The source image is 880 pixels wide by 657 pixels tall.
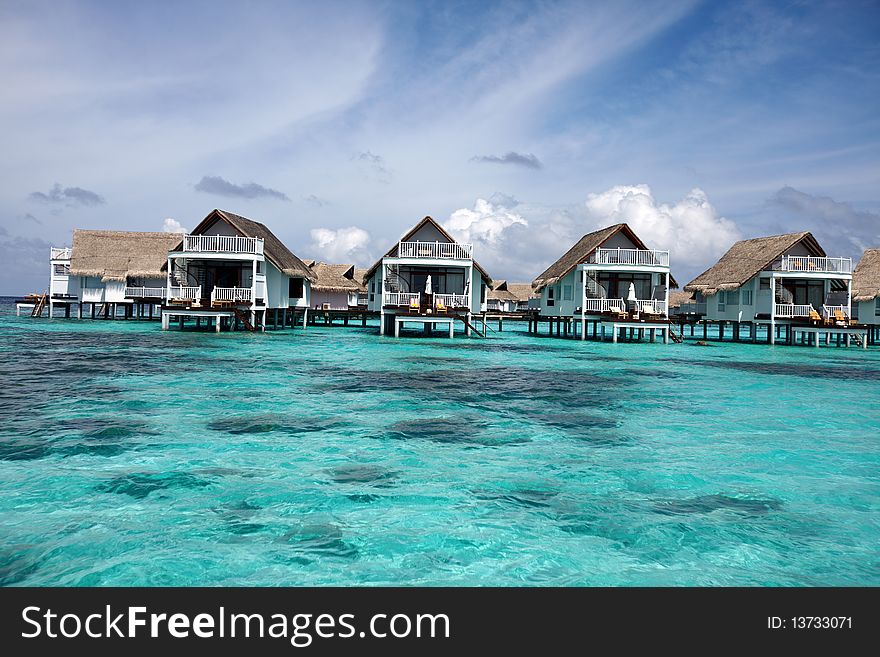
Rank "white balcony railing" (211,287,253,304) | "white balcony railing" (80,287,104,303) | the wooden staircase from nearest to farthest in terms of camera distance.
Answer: "white balcony railing" (211,287,253,304) < "white balcony railing" (80,287,104,303) < the wooden staircase

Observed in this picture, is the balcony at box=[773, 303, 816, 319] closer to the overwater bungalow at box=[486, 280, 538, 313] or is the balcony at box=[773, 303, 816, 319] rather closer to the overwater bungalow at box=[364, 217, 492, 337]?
the overwater bungalow at box=[364, 217, 492, 337]

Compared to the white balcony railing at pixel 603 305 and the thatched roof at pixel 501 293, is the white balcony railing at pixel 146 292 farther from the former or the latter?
the thatched roof at pixel 501 293

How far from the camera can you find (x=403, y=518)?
6.38m

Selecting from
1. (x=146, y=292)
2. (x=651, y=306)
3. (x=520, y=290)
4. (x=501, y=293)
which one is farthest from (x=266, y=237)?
(x=520, y=290)

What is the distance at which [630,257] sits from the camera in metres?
35.7

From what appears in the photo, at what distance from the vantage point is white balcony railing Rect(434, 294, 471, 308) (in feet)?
110

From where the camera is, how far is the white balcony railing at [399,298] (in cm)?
3375

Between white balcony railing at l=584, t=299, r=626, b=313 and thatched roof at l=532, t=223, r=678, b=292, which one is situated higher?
thatched roof at l=532, t=223, r=678, b=292

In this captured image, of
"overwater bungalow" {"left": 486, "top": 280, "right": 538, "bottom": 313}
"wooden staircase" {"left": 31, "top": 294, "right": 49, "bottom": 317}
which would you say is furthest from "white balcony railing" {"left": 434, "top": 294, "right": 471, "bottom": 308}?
"overwater bungalow" {"left": 486, "top": 280, "right": 538, "bottom": 313}

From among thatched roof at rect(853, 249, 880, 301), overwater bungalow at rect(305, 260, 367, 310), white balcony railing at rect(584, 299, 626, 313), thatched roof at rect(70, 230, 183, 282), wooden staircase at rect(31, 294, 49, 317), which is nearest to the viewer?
white balcony railing at rect(584, 299, 626, 313)

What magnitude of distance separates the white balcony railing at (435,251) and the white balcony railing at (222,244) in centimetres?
747

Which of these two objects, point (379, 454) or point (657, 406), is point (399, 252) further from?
point (379, 454)

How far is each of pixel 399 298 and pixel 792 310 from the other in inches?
849
